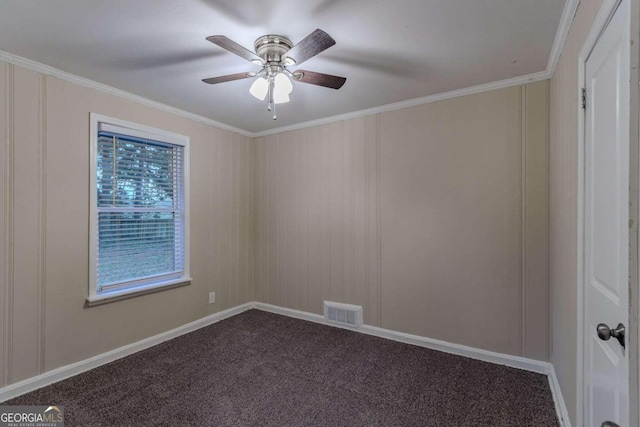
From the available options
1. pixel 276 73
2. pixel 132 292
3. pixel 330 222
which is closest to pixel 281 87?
pixel 276 73

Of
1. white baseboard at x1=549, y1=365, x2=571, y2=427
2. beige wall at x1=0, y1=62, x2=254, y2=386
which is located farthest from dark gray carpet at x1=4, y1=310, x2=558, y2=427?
beige wall at x1=0, y1=62, x2=254, y2=386

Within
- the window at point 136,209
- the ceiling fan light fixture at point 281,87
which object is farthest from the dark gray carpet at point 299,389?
the ceiling fan light fixture at point 281,87

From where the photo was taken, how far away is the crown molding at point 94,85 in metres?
2.18

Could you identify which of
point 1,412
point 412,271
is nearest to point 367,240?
point 412,271

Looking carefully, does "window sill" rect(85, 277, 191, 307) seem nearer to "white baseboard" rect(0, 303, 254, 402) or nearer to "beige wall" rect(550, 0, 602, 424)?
"white baseboard" rect(0, 303, 254, 402)

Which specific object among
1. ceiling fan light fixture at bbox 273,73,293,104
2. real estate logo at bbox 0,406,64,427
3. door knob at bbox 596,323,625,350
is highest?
ceiling fan light fixture at bbox 273,73,293,104

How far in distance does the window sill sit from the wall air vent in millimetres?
1550

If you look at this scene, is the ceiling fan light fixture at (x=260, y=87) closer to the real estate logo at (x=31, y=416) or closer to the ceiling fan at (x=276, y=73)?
the ceiling fan at (x=276, y=73)

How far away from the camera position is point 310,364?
2.64 m

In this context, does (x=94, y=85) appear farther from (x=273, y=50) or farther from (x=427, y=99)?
(x=427, y=99)

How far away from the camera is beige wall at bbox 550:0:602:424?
1.62 metres

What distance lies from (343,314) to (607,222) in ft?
8.60

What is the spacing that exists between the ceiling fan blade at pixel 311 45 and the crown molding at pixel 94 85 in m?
1.84

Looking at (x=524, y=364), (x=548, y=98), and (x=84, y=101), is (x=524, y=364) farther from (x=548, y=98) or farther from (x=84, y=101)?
(x=84, y=101)
